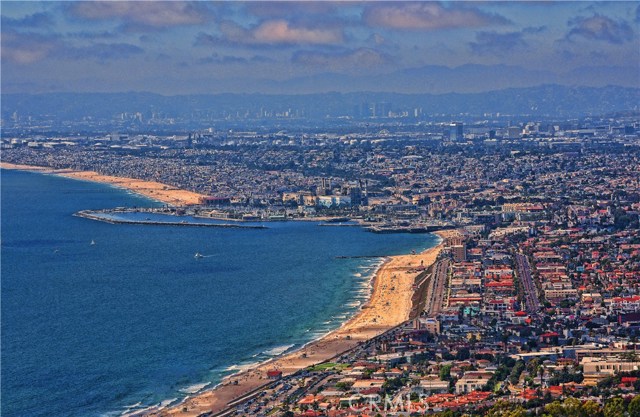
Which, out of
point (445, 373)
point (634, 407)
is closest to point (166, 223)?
point (445, 373)

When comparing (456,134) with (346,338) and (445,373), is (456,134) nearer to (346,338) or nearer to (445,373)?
(346,338)

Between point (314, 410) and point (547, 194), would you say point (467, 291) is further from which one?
point (547, 194)

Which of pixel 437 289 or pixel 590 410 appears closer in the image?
pixel 590 410

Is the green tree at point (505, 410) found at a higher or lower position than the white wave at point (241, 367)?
higher

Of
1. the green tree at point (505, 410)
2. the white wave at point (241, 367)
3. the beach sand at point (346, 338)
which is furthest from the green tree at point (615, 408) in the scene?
the white wave at point (241, 367)

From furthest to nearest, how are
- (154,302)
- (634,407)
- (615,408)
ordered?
1. (154,302)
2. (615,408)
3. (634,407)

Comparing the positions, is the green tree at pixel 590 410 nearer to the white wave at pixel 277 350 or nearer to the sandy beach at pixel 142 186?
the white wave at pixel 277 350

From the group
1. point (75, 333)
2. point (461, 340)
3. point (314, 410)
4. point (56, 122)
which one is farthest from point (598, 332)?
point (56, 122)
